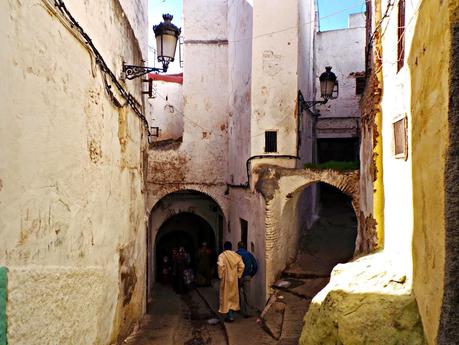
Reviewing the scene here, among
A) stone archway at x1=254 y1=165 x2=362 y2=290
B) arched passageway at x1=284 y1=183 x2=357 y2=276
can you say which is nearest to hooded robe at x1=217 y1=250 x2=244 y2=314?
stone archway at x1=254 y1=165 x2=362 y2=290

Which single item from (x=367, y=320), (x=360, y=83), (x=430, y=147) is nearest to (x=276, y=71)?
(x=360, y=83)

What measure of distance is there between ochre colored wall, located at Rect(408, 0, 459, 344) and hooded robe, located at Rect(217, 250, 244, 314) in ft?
14.8

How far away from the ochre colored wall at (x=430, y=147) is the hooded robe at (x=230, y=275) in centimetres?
450

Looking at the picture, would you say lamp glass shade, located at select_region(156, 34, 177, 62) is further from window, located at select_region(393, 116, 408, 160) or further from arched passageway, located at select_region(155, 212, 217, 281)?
arched passageway, located at select_region(155, 212, 217, 281)

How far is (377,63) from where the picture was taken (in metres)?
6.25

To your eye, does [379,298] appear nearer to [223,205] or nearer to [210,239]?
[223,205]

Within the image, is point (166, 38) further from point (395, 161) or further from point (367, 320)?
point (367, 320)

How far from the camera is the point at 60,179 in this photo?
341 cm

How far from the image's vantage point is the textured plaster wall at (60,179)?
102 inches

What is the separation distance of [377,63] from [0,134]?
17.3ft

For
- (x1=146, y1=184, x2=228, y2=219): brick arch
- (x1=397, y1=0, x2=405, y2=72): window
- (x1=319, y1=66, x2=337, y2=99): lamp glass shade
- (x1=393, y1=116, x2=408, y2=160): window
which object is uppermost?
(x1=319, y1=66, x2=337, y2=99): lamp glass shade

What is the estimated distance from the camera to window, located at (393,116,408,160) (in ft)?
14.7

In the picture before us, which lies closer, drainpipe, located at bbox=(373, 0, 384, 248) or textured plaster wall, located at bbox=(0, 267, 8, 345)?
textured plaster wall, located at bbox=(0, 267, 8, 345)

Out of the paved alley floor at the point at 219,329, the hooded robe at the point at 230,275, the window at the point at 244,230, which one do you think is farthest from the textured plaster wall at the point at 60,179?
the window at the point at 244,230
